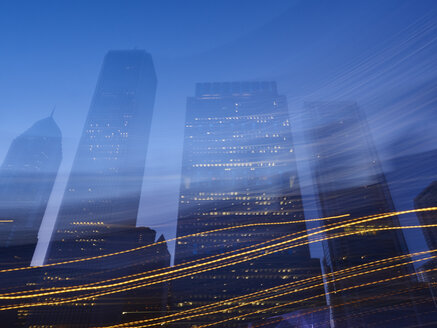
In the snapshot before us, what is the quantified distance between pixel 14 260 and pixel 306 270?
262ft

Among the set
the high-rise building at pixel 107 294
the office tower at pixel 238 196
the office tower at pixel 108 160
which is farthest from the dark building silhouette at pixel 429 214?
the office tower at pixel 108 160

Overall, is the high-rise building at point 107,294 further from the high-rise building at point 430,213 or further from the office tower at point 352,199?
the high-rise building at point 430,213

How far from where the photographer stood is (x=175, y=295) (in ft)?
225

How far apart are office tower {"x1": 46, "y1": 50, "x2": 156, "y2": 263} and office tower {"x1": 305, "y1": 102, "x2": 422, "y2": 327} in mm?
77610

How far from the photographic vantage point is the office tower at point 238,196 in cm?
6812

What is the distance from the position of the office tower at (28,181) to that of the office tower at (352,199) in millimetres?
109847

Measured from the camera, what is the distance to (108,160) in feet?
368

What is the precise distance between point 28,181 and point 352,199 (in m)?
148

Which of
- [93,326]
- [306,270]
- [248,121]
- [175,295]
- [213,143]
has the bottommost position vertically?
[93,326]

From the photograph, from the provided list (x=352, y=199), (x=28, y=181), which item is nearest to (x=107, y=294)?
(x=352, y=199)

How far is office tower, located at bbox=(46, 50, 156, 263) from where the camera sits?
93312 millimetres

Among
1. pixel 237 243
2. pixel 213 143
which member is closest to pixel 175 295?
pixel 237 243

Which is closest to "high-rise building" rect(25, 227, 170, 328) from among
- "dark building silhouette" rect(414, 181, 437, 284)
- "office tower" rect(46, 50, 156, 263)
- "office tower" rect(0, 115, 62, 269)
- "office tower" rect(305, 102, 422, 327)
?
"office tower" rect(46, 50, 156, 263)

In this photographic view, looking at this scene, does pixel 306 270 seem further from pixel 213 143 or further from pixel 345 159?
pixel 213 143
